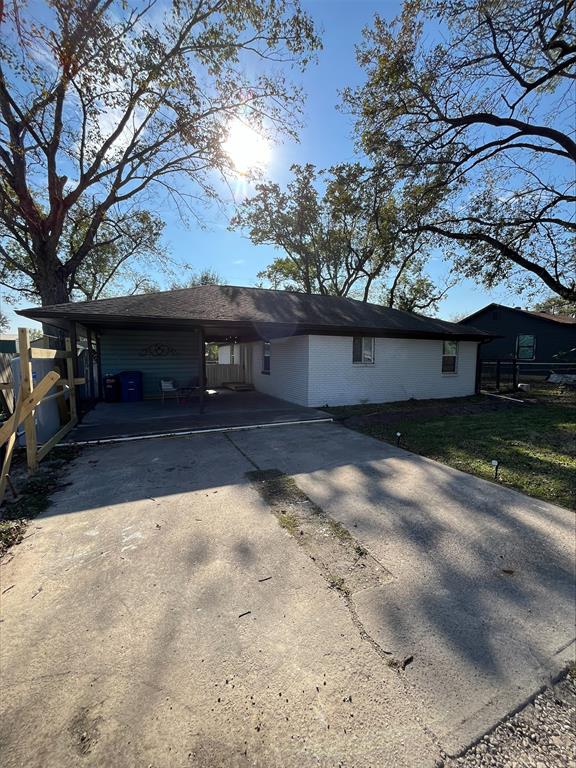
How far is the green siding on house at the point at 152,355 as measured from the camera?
12.3 m

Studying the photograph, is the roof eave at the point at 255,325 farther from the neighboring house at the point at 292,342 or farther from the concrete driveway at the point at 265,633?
the concrete driveway at the point at 265,633

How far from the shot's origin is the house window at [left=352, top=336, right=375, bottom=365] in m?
11.1

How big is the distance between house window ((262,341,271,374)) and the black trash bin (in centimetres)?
536

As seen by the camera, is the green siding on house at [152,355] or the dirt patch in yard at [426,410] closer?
the dirt patch in yard at [426,410]

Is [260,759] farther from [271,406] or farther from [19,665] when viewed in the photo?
[271,406]

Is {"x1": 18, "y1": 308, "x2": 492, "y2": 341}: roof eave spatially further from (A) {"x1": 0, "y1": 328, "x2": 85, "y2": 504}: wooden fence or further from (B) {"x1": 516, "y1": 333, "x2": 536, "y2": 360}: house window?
(B) {"x1": 516, "y1": 333, "x2": 536, "y2": 360}: house window

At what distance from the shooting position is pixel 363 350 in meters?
11.2

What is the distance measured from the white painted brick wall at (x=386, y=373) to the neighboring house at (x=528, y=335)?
9.04m

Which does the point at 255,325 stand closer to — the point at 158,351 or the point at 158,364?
the point at 158,351

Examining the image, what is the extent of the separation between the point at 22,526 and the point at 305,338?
7987mm

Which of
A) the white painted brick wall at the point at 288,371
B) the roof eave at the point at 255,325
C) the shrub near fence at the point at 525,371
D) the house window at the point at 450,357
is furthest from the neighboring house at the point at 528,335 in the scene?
the white painted brick wall at the point at 288,371

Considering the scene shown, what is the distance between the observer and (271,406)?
10.6 m

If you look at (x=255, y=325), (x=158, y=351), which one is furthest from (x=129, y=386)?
(x=255, y=325)

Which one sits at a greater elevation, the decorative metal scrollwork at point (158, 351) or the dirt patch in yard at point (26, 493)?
the decorative metal scrollwork at point (158, 351)
